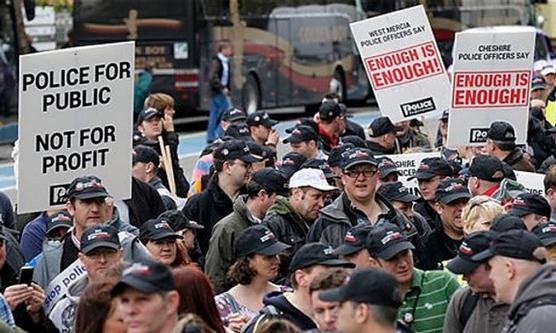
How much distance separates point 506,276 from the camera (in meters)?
7.65

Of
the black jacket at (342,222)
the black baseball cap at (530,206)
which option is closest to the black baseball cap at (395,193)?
the black jacket at (342,222)

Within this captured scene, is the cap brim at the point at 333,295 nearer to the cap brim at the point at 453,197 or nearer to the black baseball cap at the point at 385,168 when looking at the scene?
the cap brim at the point at 453,197

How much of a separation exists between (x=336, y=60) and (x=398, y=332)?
33.6 meters

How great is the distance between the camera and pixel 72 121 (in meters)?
11.9

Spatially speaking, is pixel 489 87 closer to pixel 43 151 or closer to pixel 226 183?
pixel 226 183

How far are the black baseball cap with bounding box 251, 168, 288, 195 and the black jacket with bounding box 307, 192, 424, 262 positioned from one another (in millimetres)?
961

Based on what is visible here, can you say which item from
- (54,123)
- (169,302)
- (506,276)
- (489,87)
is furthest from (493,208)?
(489,87)

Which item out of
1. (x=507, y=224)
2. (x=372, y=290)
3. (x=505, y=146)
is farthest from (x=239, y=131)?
(x=372, y=290)

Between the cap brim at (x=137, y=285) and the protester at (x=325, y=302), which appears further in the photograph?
the protester at (x=325, y=302)

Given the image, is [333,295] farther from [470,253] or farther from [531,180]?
[531,180]

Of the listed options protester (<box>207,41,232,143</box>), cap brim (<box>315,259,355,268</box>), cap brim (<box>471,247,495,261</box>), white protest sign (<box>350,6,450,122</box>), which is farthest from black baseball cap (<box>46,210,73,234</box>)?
protester (<box>207,41,232,143</box>)

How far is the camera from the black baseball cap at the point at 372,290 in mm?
6488

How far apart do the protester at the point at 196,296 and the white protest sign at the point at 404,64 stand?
9.29 meters

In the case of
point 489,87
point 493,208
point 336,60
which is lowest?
point 336,60
